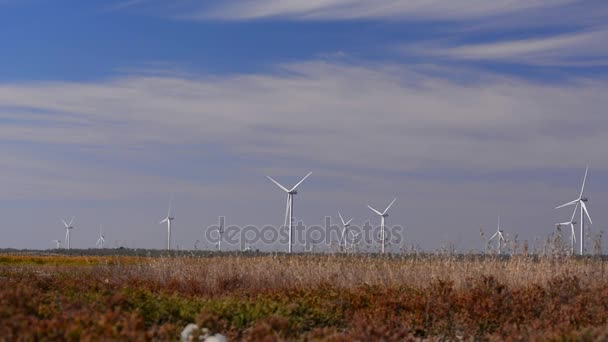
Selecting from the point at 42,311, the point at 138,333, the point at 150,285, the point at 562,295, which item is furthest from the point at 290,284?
the point at 138,333

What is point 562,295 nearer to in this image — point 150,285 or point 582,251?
point 582,251

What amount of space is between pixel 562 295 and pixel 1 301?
8.44 metres

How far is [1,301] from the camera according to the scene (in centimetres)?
1053

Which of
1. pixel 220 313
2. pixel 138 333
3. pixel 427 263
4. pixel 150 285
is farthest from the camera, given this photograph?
pixel 427 263

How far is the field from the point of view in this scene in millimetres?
9406

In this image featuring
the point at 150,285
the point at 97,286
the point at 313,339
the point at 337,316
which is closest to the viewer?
the point at 313,339

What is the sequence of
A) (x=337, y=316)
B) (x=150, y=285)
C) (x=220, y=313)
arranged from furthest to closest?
(x=150, y=285), (x=337, y=316), (x=220, y=313)

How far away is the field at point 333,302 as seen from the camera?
9.41m

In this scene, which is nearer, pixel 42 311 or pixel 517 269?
pixel 42 311

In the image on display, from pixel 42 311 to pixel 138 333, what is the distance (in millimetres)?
Result: 2650

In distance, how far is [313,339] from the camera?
915cm

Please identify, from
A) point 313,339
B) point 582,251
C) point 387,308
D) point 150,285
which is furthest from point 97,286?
point 582,251

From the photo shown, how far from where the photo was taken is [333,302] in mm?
13867

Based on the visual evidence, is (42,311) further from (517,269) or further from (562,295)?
(517,269)
